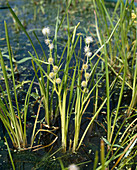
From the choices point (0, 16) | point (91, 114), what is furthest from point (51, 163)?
point (0, 16)

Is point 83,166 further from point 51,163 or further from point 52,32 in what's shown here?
point 52,32

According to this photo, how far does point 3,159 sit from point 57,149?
0.25 m

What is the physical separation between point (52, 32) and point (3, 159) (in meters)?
1.82

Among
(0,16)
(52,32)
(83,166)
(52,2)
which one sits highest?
(52,2)

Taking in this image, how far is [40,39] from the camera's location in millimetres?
2277

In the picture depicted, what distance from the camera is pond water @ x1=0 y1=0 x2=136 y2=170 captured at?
94 cm

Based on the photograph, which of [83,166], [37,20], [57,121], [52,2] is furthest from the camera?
[52,2]

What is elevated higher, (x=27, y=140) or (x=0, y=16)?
(x=0, y=16)

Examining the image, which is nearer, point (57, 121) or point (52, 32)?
point (57, 121)

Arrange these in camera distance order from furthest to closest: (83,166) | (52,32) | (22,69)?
(52,32), (22,69), (83,166)

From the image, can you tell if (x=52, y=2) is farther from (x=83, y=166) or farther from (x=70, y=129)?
(x=83, y=166)

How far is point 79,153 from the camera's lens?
982 millimetres

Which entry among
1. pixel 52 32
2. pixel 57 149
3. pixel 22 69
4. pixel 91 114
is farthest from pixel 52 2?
pixel 57 149

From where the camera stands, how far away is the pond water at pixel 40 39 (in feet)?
3.09
